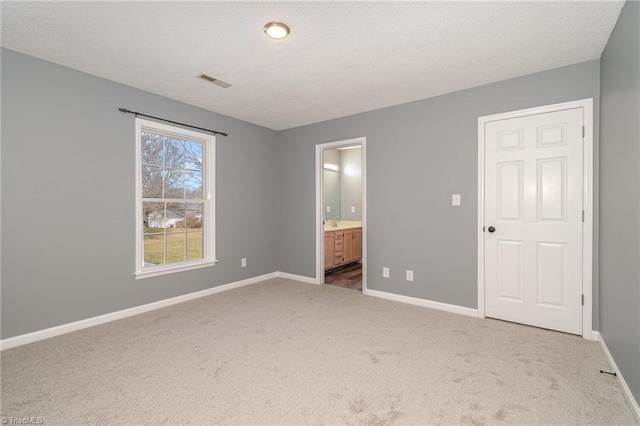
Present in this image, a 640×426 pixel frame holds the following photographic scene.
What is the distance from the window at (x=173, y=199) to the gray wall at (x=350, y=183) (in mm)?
3604

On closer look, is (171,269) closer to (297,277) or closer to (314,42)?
(297,277)

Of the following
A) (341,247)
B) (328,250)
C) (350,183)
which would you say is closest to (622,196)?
(328,250)

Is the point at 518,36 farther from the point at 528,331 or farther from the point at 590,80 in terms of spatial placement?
the point at 528,331

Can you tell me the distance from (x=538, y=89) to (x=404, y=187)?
5.36 feet

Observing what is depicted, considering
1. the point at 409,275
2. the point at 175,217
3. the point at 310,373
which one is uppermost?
the point at 175,217


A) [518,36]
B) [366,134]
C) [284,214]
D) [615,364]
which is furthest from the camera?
[284,214]

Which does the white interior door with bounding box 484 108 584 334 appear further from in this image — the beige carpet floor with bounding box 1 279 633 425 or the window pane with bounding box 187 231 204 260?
the window pane with bounding box 187 231 204 260

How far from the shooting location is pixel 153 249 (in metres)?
3.59

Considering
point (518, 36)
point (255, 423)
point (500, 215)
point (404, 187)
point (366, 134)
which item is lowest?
point (255, 423)

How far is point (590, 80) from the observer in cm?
269

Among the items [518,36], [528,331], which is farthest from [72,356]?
[518,36]

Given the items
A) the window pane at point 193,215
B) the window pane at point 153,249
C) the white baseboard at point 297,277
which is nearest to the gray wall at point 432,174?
the white baseboard at point 297,277

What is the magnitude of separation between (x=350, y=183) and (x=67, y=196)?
17.1 ft

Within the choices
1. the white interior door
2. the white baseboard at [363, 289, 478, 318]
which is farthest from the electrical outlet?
the white interior door
